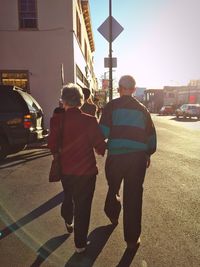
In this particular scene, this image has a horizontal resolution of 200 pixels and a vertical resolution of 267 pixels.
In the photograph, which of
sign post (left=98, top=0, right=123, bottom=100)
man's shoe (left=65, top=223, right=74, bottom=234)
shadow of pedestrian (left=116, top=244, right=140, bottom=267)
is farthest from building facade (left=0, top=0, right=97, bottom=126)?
shadow of pedestrian (left=116, top=244, right=140, bottom=267)

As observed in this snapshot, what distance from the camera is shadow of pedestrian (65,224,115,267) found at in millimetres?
3430

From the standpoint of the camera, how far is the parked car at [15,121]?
8.81m

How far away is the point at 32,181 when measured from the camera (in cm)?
686

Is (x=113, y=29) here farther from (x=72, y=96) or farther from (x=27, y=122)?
(x=72, y=96)

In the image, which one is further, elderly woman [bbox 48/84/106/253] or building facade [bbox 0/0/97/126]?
building facade [bbox 0/0/97/126]

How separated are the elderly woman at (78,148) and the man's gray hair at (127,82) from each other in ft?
1.76

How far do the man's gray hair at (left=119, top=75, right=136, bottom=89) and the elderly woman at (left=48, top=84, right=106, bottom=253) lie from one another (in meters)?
0.53

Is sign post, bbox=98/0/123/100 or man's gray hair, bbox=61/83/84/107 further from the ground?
sign post, bbox=98/0/123/100

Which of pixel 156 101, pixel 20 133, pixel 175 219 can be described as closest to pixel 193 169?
pixel 175 219

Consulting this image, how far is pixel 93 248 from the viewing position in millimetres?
3744

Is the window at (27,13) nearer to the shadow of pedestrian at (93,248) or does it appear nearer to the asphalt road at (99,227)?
the asphalt road at (99,227)

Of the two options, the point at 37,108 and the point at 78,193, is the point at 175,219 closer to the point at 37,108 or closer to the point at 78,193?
the point at 78,193

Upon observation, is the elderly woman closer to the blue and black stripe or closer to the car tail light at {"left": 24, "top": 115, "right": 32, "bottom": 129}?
the blue and black stripe

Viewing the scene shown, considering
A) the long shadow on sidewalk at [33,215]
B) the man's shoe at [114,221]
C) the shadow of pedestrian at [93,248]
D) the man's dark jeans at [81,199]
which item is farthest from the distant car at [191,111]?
the man's dark jeans at [81,199]
